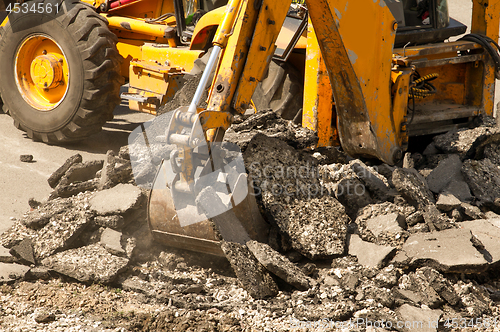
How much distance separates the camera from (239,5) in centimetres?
287

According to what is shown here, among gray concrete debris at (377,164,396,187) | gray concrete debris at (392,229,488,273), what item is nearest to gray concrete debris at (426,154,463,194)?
gray concrete debris at (377,164,396,187)

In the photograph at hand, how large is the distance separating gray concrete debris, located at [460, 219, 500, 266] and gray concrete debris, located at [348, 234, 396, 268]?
24.3 inches

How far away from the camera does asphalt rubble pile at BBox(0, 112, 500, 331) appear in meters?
2.74

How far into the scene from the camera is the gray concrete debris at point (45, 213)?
359 centimetres

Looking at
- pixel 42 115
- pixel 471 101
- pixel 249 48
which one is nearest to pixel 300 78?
pixel 249 48

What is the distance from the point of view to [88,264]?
313cm

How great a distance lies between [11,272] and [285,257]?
1.79 meters

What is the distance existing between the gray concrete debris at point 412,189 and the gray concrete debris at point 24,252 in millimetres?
2646

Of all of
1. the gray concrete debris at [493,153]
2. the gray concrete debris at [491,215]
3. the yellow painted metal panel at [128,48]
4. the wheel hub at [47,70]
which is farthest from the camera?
the yellow painted metal panel at [128,48]

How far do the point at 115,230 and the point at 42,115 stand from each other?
298 centimetres

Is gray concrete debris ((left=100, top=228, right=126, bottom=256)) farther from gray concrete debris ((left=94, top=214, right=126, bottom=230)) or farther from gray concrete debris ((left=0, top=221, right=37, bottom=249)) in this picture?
gray concrete debris ((left=0, top=221, right=37, bottom=249))

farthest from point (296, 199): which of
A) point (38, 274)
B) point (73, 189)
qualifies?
point (73, 189)

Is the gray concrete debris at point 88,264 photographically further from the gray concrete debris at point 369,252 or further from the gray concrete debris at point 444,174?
the gray concrete debris at point 444,174

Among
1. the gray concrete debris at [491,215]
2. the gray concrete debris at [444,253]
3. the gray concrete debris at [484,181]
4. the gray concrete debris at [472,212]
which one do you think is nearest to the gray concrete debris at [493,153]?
the gray concrete debris at [484,181]
